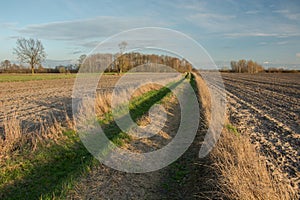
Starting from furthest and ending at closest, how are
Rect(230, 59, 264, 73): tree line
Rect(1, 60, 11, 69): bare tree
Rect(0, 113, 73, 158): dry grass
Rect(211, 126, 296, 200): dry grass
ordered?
Rect(230, 59, 264, 73): tree line < Rect(1, 60, 11, 69): bare tree < Rect(0, 113, 73, 158): dry grass < Rect(211, 126, 296, 200): dry grass

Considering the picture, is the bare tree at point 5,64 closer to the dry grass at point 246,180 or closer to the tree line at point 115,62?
the tree line at point 115,62

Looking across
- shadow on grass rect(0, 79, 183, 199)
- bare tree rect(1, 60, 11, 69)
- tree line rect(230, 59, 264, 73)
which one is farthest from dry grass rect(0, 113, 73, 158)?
tree line rect(230, 59, 264, 73)

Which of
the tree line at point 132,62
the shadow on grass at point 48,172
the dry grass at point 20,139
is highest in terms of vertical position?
the tree line at point 132,62

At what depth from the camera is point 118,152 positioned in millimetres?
8250

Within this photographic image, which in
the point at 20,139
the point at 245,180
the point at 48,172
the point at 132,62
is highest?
the point at 132,62

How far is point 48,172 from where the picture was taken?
6988mm

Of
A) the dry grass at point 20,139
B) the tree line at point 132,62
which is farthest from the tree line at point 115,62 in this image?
the dry grass at point 20,139

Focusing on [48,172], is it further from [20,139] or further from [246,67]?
[246,67]

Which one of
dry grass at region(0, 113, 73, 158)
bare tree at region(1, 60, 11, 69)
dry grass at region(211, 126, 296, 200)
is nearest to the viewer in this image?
dry grass at region(211, 126, 296, 200)

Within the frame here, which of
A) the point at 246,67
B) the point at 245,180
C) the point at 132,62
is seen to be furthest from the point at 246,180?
the point at 246,67

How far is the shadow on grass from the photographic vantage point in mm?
5895

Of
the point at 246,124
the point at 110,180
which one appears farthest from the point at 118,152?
the point at 246,124

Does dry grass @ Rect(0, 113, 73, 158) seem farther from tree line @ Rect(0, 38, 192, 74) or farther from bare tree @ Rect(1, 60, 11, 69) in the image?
bare tree @ Rect(1, 60, 11, 69)

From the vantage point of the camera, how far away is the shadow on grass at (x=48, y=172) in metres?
5.89
